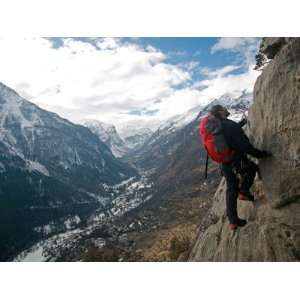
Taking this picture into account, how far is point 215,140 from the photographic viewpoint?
11.2 meters

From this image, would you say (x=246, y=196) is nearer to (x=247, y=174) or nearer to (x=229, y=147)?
(x=247, y=174)

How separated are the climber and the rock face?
64cm

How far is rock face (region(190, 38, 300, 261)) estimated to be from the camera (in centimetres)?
1118

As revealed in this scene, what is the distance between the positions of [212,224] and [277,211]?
572 cm

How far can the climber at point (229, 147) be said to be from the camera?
11.1 m

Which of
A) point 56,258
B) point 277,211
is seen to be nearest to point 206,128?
point 277,211

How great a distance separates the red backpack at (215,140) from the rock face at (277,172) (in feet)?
5.54

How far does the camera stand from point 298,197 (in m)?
11.4

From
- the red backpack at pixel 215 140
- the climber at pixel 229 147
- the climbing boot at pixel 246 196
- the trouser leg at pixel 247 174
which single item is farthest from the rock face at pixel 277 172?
the red backpack at pixel 215 140

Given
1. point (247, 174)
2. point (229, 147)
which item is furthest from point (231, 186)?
point (229, 147)

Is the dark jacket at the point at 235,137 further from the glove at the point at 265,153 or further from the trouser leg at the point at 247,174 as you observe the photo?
the trouser leg at the point at 247,174

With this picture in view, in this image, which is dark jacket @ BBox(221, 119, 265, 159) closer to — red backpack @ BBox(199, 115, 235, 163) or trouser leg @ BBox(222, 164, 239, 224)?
red backpack @ BBox(199, 115, 235, 163)
